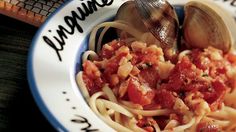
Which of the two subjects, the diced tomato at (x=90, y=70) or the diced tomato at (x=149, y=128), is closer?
the diced tomato at (x=149, y=128)

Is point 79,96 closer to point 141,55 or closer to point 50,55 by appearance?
point 50,55

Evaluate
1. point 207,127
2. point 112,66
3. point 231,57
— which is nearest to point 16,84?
point 112,66

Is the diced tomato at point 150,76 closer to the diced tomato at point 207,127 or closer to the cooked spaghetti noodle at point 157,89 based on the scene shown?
the cooked spaghetti noodle at point 157,89

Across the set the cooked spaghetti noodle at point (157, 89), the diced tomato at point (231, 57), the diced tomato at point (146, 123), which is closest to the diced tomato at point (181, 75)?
the cooked spaghetti noodle at point (157, 89)

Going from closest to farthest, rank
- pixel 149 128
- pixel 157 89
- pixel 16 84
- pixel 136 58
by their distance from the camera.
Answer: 1. pixel 149 128
2. pixel 157 89
3. pixel 136 58
4. pixel 16 84

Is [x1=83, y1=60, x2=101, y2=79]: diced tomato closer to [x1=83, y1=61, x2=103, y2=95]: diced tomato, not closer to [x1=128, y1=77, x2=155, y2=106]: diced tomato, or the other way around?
[x1=83, y1=61, x2=103, y2=95]: diced tomato

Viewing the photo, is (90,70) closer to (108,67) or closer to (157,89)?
(108,67)
